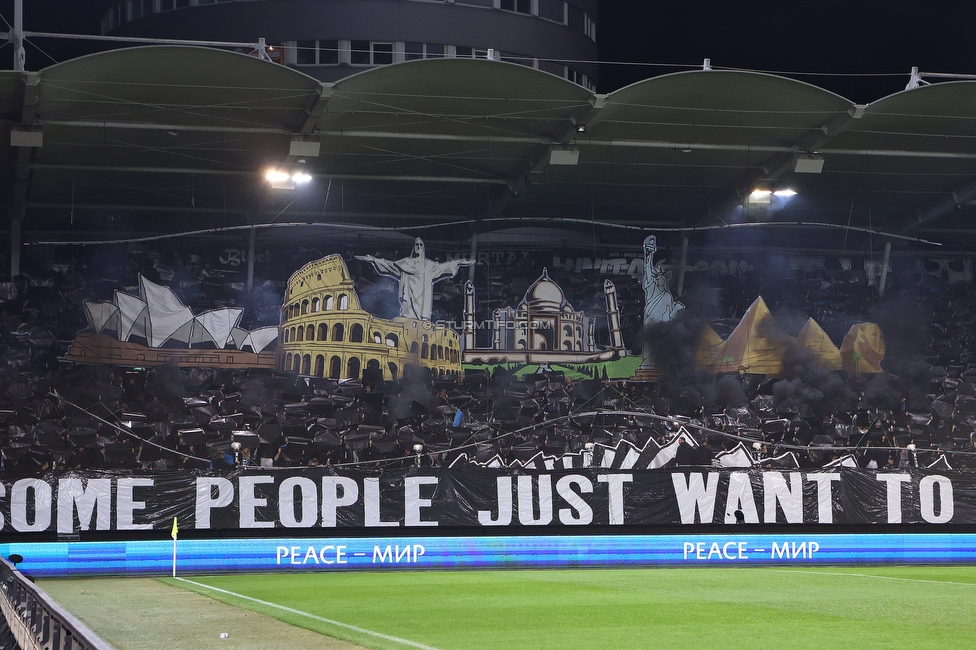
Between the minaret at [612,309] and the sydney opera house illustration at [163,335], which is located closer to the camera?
the sydney opera house illustration at [163,335]

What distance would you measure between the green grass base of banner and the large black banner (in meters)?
4.17

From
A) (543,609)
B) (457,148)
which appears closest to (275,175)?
(457,148)

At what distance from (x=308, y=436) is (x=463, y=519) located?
484 cm

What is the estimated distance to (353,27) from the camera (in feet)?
125

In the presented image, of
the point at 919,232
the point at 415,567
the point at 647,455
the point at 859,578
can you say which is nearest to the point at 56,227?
the point at 415,567

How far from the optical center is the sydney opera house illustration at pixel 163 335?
23.3 m

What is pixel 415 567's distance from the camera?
65.5ft

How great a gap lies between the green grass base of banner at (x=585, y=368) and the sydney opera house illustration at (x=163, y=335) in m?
5.03

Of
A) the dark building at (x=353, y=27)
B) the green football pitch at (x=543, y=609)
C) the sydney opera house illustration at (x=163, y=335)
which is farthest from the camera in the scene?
the dark building at (x=353, y=27)

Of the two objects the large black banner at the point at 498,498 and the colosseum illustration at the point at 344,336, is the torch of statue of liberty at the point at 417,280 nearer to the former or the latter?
the colosseum illustration at the point at 344,336

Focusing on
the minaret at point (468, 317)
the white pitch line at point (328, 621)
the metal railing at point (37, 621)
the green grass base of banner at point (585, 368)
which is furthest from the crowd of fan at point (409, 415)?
the metal railing at point (37, 621)

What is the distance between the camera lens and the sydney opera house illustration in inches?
916

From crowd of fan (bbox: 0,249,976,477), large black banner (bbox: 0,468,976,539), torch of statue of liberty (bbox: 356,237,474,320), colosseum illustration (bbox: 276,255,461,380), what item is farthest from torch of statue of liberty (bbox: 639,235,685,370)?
torch of statue of liberty (bbox: 356,237,474,320)

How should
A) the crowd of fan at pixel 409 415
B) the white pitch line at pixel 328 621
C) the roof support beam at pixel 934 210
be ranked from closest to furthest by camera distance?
the white pitch line at pixel 328 621 < the crowd of fan at pixel 409 415 < the roof support beam at pixel 934 210
